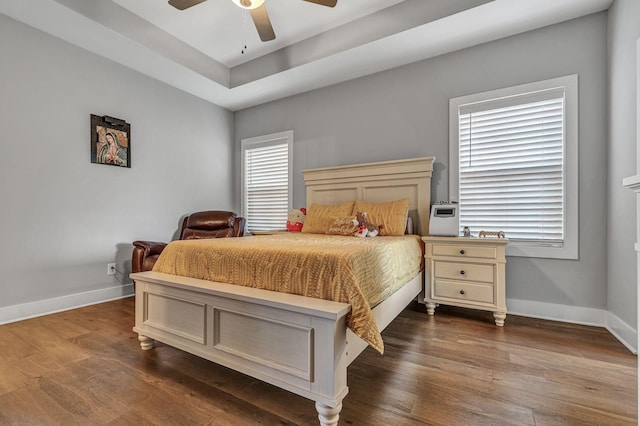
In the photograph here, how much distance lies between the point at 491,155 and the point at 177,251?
2948mm

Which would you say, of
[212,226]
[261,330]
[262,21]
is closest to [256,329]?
[261,330]

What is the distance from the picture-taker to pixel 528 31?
2.74m

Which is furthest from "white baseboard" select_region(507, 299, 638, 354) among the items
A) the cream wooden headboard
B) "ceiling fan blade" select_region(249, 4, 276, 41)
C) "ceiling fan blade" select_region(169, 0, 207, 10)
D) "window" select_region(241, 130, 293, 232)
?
"ceiling fan blade" select_region(169, 0, 207, 10)

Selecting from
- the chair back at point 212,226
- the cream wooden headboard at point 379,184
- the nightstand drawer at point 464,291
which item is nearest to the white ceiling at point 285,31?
the cream wooden headboard at point 379,184

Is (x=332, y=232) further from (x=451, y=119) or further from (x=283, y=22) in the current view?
(x=283, y=22)

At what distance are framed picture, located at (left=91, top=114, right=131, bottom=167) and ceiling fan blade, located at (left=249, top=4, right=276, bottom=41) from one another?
6.77ft

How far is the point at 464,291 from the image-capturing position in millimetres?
2566

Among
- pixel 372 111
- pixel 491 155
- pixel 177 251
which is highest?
pixel 372 111

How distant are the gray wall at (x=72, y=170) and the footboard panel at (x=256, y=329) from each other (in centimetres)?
163

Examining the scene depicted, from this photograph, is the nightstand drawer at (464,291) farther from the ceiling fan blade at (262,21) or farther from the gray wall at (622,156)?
the ceiling fan blade at (262,21)

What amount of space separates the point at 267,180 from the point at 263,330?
326 centimetres

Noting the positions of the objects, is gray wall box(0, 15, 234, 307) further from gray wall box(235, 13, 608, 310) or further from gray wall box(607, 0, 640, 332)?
gray wall box(607, 0, 640, 332)

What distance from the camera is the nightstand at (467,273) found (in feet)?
8.02

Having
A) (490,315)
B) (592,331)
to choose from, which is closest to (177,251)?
(490,315)
